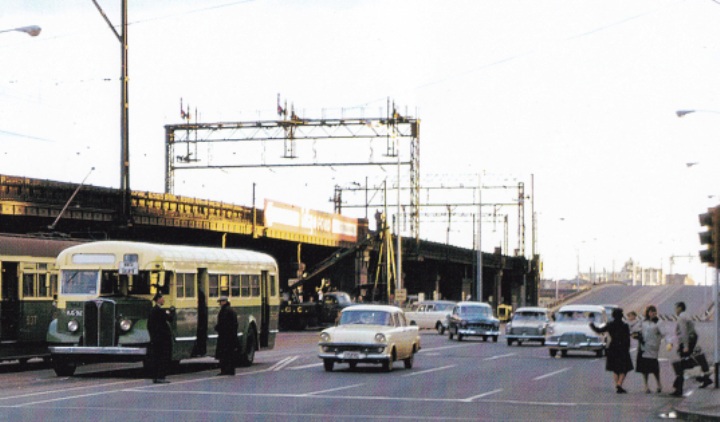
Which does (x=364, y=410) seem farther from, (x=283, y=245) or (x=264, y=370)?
(x=283, y=245)

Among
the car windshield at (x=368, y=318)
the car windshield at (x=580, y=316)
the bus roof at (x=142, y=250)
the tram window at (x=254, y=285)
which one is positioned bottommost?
the car windshield at (x=580, y=316)

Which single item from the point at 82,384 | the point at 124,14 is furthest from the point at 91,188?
the point at 82,384

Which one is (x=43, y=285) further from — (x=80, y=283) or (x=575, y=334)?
(x=575, y=334)

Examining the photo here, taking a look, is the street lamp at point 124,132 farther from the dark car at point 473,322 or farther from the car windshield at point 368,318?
the dark car at point 473,322

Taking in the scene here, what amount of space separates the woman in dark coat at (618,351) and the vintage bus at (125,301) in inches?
360

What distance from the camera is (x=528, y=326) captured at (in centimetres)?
5119

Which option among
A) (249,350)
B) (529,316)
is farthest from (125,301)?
(529,316)

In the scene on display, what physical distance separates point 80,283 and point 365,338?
665 centimetres

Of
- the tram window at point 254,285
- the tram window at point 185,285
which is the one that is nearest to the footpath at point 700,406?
the tram window at point 185,285

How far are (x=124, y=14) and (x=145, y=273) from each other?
11.1 meters

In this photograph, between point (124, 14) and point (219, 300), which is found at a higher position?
point (124, 14)

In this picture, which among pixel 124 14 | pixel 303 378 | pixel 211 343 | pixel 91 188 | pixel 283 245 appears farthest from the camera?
pixel 283 245

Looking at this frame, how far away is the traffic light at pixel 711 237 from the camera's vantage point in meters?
24.5

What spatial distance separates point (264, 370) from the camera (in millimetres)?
31266
